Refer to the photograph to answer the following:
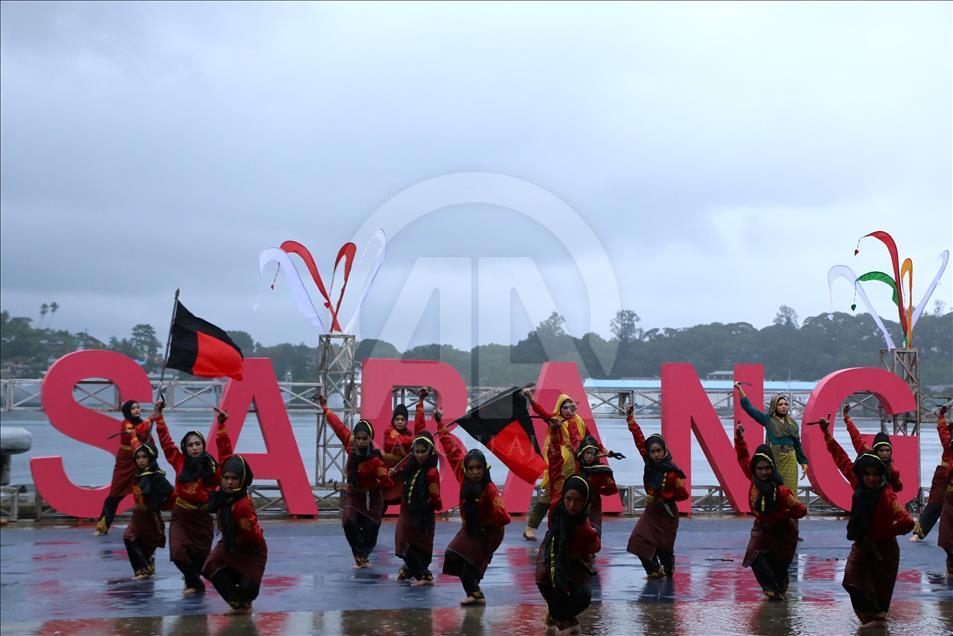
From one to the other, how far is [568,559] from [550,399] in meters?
8.77

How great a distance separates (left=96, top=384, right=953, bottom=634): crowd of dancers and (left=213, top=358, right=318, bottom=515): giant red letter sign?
3.87 metres

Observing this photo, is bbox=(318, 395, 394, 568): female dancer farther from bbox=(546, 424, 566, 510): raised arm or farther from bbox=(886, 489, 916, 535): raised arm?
bbox=(886, 489, 916, 535): raised arm

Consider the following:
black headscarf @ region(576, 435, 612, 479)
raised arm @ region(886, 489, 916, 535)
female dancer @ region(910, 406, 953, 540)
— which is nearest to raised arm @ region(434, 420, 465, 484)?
black headscarf @ region(576, 435, 612, 479)

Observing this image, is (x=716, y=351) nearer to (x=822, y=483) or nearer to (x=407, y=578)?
(x=822, y=483)

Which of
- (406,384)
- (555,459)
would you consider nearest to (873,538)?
(555,459)

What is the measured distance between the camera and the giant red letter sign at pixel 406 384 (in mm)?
16703

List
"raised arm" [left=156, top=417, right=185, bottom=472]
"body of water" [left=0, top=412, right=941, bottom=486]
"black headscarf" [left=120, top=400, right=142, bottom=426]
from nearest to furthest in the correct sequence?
"raised arm" [left=156, top=417, right=185, bottom=472] < "black headscarf" [left=120, top=400, right=142, bottom=426] < "body of water" [left=0, top=412, right=941, bottom=486]

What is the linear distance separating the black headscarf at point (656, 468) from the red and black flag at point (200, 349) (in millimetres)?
5153

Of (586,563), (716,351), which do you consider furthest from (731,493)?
(716,351)

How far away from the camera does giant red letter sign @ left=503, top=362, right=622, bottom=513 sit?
55.6ft

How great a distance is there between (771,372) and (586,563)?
2567cm

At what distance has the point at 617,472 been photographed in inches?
1786

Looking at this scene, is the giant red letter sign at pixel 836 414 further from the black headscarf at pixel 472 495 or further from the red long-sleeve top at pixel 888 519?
the black headscarf at pixel 472 495

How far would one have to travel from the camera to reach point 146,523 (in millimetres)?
11570
